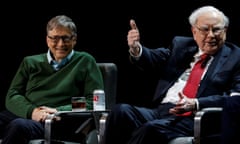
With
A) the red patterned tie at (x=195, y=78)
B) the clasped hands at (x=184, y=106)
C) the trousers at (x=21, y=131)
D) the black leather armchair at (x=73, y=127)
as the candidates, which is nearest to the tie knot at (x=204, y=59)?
the red patterned tie at (x=195, y=78)

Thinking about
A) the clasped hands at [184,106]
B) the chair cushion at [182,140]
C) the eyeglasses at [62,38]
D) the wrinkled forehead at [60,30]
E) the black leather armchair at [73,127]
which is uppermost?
the wrinkled forehead at [60,30]

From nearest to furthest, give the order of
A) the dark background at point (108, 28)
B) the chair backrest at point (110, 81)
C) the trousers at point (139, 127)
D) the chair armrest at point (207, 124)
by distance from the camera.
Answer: the chair armrest at point (207, 124), the trousers at point (139, 127), the chair backrest at point (110, 81), the dark background at point (108, 28)

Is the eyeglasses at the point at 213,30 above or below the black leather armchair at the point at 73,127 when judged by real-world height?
above

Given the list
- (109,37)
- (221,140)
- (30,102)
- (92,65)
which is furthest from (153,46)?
(221,140)

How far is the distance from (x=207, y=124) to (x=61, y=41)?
1.28 m

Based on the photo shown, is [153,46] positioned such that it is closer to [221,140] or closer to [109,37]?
[109,37]

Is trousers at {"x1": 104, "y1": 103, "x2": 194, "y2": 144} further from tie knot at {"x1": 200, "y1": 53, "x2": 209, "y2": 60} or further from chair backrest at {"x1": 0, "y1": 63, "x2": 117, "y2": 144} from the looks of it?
chair backrest at {"x1": 0, "y1": 63, "x2": 117, "y2": 144}

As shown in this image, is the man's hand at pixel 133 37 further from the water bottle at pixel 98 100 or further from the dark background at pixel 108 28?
the dark background at pixel 108 28

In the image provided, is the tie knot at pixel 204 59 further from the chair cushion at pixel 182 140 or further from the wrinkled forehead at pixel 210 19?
the chair cushion at pixel 182 140

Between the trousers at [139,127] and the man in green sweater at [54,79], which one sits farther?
the man in green sweater at [54,79]

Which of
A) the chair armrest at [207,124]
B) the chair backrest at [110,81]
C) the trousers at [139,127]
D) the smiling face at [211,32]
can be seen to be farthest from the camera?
the chair backrest at [110,81]

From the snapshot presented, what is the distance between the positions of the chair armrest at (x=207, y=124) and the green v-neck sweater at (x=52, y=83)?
0.92 meters

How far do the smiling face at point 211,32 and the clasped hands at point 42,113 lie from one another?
1.12 metres

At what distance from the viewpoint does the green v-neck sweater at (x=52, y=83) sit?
16.3 ft
